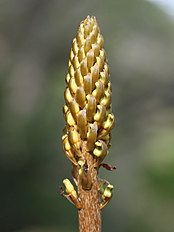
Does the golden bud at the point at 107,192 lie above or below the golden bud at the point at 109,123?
below

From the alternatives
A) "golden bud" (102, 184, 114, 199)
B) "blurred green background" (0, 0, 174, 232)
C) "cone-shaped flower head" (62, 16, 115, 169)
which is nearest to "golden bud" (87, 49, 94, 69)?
"cone-shaped flower head" (62, 16, 115, 169)

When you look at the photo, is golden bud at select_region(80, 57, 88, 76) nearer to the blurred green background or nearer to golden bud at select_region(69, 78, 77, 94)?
golden bud at select_region(69, 78, 77, 94)
